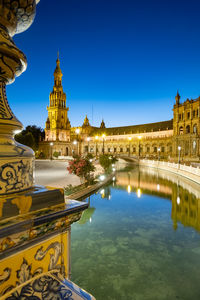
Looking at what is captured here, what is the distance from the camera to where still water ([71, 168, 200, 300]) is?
4.23m

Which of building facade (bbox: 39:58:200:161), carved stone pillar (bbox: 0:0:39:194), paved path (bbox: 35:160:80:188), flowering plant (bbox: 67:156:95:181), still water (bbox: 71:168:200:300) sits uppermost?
building facade (bbox: 39:58:200:161)

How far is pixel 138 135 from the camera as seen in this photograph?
233 feet

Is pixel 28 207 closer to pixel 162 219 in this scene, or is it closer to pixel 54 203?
pixel 54 203

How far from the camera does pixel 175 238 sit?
→ 22.1 ft

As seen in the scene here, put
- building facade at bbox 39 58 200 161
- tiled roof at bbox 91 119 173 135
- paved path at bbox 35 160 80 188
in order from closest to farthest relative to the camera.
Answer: paved path at bbox 35 160 80 188, building facade at bbox 39 58 200 161, tiled roof at bbox 91 119 173 135

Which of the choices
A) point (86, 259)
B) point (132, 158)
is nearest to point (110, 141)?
point (132, 158)

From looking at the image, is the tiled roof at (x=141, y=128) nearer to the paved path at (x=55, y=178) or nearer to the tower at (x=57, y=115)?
the tower at (x=57, y=115)

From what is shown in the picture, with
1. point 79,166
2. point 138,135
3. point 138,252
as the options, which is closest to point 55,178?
point 79,166

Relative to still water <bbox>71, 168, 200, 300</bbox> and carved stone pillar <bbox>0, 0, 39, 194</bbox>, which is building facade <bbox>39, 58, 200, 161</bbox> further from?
carved stone pillar <bbox>0, 0, 39, 194</bbox>

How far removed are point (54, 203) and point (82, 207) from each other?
20cm

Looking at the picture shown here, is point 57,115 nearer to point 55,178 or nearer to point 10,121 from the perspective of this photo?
point 55,178

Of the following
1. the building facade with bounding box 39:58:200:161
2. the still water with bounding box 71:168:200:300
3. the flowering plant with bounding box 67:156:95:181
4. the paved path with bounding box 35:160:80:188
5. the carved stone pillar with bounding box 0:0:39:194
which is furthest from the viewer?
the building facade with bounding box 39:58:200:161

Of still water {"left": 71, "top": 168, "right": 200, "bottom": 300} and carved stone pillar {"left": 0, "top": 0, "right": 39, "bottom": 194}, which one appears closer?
carved stone pillar {"left": 0, "top": 0, "right": 39, "bottom": 194}

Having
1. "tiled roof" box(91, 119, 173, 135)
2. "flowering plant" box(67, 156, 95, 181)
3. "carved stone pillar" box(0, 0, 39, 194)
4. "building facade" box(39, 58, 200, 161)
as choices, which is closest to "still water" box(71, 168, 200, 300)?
"flowering plant" box(67, 156, 95, 181)
